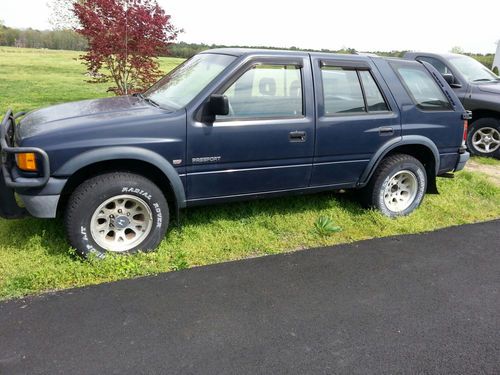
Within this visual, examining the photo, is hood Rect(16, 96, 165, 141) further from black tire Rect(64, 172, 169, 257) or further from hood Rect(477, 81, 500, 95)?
hood Rect(477, 81, 500, 95)

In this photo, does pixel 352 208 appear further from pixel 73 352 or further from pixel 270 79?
pixel 73 352

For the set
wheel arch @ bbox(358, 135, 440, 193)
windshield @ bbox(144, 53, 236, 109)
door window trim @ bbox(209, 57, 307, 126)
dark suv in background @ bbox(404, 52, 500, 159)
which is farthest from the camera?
dark suv in background @ bbox(404, 52, 500, 159)

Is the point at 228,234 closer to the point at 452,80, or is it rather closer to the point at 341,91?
the point at 341,91

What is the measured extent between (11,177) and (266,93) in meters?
2.29

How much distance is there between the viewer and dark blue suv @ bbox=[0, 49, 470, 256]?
354cm

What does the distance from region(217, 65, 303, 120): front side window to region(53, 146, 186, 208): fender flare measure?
65cm

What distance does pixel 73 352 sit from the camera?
2.68m

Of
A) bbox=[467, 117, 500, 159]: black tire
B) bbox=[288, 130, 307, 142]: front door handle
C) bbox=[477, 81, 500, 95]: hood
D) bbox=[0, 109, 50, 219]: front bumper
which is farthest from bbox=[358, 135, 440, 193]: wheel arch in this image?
bbox=[477, 81, 500, 95]: hood

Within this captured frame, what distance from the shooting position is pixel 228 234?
4395mm

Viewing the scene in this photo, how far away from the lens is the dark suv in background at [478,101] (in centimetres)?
809

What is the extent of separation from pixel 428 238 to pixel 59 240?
12.0 feet

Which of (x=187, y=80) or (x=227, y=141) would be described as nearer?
(x=227, y=141)

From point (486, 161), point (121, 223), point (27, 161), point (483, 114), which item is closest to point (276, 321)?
point (121, 223)

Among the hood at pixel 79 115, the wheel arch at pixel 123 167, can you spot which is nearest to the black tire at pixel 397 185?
the wheel arch at pixel 123 167
